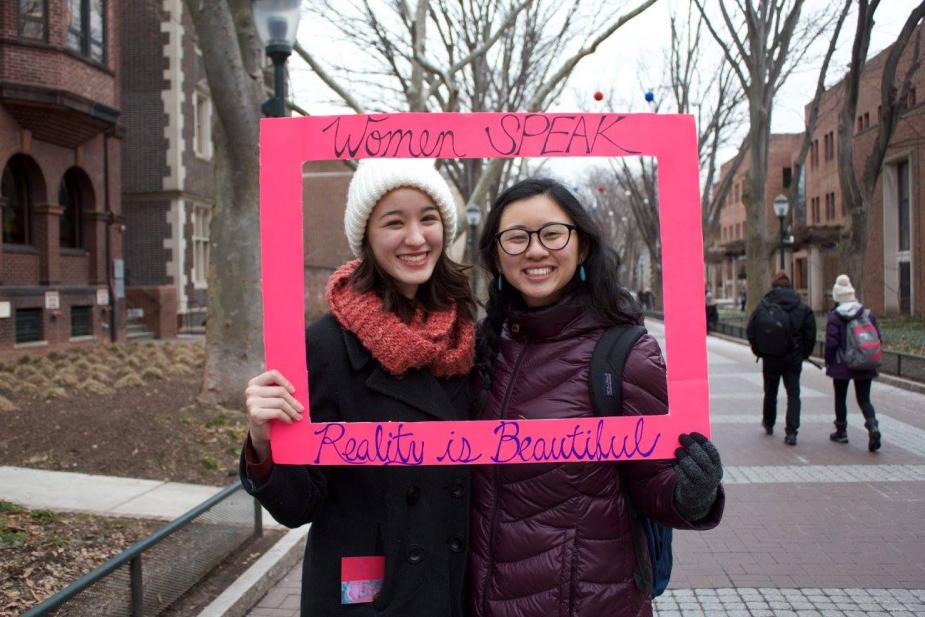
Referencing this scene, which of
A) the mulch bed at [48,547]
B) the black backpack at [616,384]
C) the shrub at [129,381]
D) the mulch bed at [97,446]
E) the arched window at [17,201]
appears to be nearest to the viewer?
the black backpack at [616,384]

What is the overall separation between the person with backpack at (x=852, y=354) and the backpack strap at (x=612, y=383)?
22.0ft

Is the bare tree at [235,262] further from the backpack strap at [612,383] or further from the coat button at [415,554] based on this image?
the backpack strap at [612,383]

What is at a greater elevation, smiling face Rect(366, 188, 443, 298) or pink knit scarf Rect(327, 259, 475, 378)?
smiling face Rect(366, 188, 443, 298)

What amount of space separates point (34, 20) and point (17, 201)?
3561 millimetres

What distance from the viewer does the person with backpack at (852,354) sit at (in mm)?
7785

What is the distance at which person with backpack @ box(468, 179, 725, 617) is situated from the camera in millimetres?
1896

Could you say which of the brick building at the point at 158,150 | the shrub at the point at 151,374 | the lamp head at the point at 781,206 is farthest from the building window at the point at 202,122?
the lamp head at the point at 781,206

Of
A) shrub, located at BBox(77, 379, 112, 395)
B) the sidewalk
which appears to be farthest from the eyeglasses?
shrub, located at BBox(77, 379, 112, 395)

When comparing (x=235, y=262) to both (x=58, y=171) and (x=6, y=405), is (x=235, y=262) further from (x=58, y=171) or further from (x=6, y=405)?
(x=58, y=171)

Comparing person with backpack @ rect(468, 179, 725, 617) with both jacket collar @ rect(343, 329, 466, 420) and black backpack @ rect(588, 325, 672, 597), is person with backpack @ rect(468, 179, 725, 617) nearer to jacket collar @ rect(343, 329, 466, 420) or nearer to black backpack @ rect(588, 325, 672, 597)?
black backpack @ rect(588, 325, 672, 597)

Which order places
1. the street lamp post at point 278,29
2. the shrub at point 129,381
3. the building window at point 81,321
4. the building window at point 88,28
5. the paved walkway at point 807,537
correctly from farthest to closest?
the building window at point 81,321
the building window at point 88,28
the shrub at point 129,381
the street lamp post at point 278,29
the paved walkway at point 807,537

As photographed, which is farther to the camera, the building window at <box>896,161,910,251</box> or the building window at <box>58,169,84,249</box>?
the building window at <box>896,161,910,251</box>

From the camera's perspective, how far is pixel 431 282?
2162 mm

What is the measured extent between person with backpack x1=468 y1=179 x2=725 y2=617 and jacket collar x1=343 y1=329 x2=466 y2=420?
0.12m
